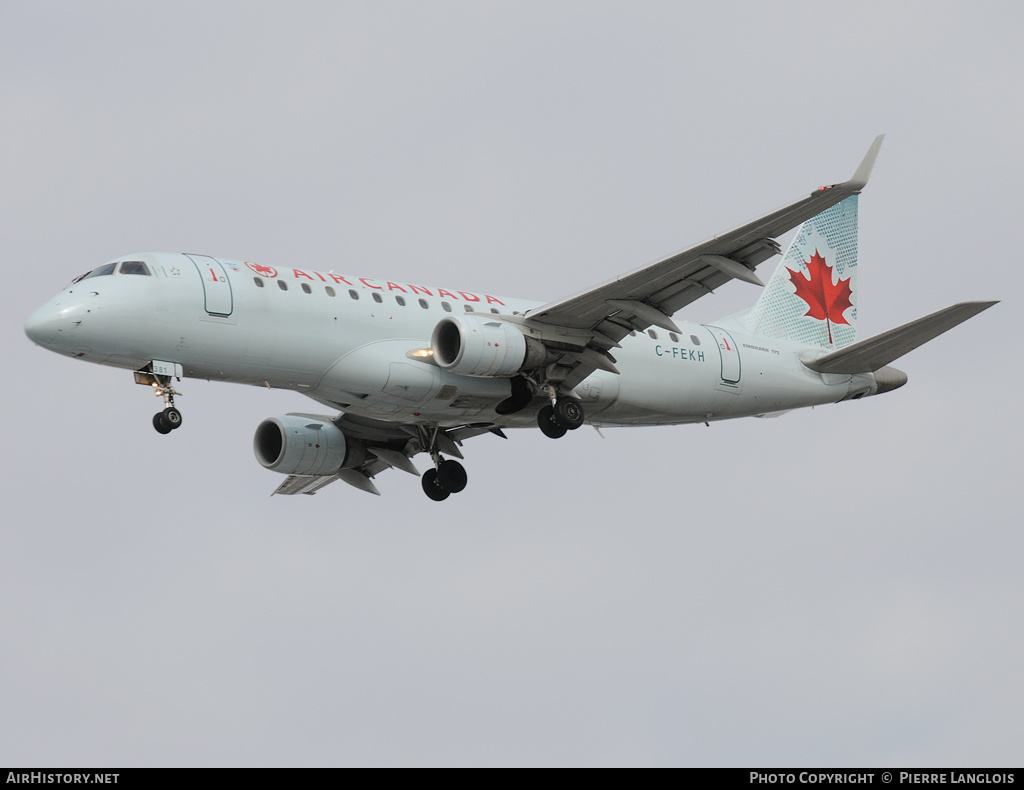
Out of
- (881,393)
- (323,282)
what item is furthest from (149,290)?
(881,393)

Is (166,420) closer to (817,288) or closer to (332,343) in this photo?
(332,343)

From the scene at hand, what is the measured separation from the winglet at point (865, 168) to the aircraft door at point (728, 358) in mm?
7955

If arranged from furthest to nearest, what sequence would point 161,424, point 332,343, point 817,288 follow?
point 817,288, point 332,343, point 161,424

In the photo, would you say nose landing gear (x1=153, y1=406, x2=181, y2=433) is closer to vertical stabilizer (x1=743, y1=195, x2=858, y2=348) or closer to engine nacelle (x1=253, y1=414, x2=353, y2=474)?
engine nacelle (x1=253, y1=414, x2=353, y2=474)

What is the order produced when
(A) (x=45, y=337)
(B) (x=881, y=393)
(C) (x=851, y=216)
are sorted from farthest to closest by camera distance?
1. (C) (x=851, y=216)
2. (B) (x=881, y=393)
3. (A) (x=45, y=337)

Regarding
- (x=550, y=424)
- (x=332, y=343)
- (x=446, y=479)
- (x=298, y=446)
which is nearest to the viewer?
(x=332, y=343)

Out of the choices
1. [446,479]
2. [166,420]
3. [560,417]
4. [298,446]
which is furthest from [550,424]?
[166,420]

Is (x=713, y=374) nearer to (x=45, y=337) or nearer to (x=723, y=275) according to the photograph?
(x=723, y=275)

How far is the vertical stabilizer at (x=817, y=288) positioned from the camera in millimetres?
42062

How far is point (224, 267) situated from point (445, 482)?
8836 millimetres

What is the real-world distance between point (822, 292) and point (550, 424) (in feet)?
37.3

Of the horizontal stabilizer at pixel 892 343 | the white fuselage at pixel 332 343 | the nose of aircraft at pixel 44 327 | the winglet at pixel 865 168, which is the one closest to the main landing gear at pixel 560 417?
the white fuselage at pixel 332 343

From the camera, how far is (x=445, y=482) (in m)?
39.1

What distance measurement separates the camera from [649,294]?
115 ft
